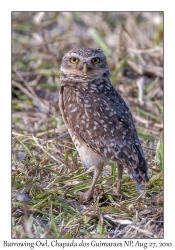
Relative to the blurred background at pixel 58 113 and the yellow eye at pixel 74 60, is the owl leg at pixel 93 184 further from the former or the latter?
the yellow eye at pixel 74 60

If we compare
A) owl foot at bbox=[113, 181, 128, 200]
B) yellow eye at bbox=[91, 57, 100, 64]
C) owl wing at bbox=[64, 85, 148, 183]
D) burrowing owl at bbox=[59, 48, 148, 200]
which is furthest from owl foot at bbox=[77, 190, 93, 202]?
yellow eye at bbox=[91, 57, 100, 64]

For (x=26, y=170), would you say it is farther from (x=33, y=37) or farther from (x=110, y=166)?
(x=33, y=37)

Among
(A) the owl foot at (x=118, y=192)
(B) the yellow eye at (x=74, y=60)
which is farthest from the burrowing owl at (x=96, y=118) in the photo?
(A) the owl foot at (x=118, y=192)

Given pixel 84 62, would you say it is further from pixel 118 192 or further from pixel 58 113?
pixel 58 113

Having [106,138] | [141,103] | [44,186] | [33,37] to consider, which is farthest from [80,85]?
[33,37]

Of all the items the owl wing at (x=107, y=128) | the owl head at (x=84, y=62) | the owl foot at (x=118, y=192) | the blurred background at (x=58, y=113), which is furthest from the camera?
the owl head at (x=84, y=62)

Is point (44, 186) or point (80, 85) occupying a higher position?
point (80, 85)
